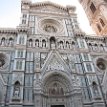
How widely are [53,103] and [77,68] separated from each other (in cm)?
401

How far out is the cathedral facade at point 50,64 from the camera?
12.1 metres

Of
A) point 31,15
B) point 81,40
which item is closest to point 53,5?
point 31,15

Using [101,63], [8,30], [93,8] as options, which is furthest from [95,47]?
[93,8]

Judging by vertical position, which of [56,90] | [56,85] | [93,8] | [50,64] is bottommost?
[56,90]

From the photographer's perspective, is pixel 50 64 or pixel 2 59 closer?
pixel 50 64

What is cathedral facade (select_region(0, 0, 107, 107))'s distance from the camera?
12.1m

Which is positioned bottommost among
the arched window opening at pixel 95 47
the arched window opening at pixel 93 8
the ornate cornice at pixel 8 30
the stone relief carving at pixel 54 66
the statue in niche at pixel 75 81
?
the statue in niche at pixel 75 81

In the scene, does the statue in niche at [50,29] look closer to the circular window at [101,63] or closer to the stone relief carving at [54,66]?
the stone relief carving at [54,66]

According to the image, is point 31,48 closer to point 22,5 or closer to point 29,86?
point 29,86

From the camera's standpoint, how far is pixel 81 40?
16.8 metres

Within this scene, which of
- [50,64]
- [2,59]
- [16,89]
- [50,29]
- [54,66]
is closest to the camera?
[16,89]

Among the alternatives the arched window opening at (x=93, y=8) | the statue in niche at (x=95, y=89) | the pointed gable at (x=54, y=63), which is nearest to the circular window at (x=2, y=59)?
the pointed gable at (x=54, y=63)

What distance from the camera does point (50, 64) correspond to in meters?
14.1

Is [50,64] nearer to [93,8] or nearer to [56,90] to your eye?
[56,90]
